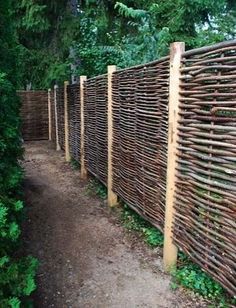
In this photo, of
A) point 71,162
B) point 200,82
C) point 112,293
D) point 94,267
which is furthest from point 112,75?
point 71,162

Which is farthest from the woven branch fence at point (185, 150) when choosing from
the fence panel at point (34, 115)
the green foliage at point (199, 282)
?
the fence panel at point (34, 115)

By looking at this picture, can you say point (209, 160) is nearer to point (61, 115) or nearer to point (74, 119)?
point (74, 119)

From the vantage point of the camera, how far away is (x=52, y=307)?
8.50ft

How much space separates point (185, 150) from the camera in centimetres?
270

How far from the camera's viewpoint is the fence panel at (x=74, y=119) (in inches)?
272

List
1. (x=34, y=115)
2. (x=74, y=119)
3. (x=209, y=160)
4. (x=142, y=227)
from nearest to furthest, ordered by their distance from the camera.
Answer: (x=209, y=160)
(x=142, y=227)
(x=74, y=119)
(x=34, y=115)

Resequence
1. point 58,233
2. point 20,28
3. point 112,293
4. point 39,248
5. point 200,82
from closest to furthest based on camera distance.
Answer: point 200,82 < point 112,293 < point 39,248 < point 58,233 < point 20,28

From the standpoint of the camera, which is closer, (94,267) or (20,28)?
(94,267)

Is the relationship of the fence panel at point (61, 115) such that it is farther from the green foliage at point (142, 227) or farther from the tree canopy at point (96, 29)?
the green foliage at point (142, 227)

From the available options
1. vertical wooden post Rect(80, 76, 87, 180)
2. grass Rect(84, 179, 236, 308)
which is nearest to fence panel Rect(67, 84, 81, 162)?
vertical wooden post Rect(80, 76, 87, 180)

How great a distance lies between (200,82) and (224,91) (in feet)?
0.82

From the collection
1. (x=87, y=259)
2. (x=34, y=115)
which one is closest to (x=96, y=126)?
(x=87, y=259)

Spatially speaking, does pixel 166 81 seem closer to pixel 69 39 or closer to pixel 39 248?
pixel 39 248

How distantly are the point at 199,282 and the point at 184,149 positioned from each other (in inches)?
45.0
